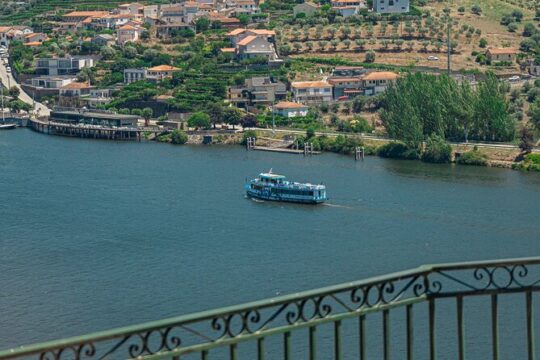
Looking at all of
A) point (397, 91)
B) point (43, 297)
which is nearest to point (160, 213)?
point (43, 297)

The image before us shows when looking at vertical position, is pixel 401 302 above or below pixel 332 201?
above

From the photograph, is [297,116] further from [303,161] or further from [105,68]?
[105,68]

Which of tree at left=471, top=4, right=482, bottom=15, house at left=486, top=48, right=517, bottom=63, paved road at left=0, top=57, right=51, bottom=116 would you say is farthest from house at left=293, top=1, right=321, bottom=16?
paved road at left=0, top=57, right=51, bottom=116

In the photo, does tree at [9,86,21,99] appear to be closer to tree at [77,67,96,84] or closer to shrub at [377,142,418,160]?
tree at [77,67,96,84]

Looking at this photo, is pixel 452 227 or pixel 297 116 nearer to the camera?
pixel 452 227

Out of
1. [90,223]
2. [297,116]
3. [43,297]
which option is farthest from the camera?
[297,116]

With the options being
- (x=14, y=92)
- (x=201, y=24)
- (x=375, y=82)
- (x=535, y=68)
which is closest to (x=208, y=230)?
(x=375, y=82)

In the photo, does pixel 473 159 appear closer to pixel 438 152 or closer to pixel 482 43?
pixel 438 152

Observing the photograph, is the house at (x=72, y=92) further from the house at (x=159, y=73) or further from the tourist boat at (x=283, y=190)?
the tourist boat at (x=283, y=190)
